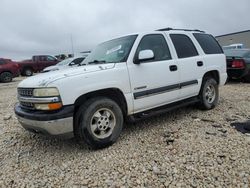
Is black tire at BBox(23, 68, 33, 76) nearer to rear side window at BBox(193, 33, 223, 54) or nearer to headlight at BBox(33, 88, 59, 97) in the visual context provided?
rear side window at BBox(193, 33, 223, 54)

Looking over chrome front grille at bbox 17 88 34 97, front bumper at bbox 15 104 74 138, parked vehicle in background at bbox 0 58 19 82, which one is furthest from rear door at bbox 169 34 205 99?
parked vehicle in background at bbox 0 58 19 82

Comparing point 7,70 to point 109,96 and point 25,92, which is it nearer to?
point 25,92

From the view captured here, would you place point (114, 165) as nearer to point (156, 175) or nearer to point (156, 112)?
point (156, 175)

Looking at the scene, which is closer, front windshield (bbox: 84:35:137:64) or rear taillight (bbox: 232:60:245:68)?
front windshield (bbox: 84:35:137:64)

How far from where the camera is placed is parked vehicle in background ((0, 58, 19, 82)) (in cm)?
1557

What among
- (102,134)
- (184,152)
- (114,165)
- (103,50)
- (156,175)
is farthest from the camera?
(103,50)

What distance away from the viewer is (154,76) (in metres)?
3.97

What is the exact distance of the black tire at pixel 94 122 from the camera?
3256mm

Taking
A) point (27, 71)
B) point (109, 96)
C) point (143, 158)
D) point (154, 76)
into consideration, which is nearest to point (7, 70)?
point (27, 71)

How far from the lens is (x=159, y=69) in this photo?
13.3 feet

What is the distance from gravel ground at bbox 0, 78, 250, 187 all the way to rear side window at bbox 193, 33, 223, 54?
164 centimetres

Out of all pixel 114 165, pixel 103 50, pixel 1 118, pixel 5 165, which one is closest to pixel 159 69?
pixel 103 50

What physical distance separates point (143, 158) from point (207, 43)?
3430 mm

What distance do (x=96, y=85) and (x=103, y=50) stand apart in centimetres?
136
